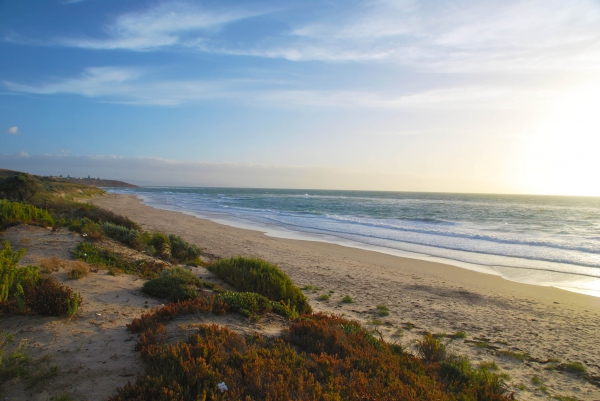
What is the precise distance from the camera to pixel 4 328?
173 inches

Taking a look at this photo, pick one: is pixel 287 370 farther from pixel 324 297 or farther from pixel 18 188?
pixel 18 188

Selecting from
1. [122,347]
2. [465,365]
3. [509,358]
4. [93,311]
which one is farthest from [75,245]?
[509,358]

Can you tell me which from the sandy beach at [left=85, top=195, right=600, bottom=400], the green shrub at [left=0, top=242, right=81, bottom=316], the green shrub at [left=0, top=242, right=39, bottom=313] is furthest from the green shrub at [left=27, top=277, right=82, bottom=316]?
the sandy beach at [left=85, top=195, right=600, bottom=400]

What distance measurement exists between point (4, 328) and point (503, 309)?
32.1 feet

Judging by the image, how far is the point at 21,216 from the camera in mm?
10703

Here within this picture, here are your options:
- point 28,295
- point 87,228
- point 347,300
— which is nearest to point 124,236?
point 87,228

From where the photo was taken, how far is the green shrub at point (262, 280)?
7273 millimetres

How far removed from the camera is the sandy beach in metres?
5.58

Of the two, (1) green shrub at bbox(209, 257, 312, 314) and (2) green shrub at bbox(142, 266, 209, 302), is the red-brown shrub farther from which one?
(1) green shrub at bbox(209, 257, 312, 314)

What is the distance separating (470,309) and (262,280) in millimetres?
5138

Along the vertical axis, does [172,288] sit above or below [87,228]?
below

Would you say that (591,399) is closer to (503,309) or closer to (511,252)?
(503,309)

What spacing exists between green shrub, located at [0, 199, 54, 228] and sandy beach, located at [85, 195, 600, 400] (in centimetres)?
553

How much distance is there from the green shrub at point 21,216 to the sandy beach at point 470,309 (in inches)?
218
